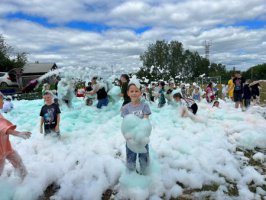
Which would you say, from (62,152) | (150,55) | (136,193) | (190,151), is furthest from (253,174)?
(150,55)

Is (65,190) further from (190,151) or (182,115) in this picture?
(182,115)

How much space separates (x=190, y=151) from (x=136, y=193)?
2.03m

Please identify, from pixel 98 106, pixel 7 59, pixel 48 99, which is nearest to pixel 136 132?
pixel 48 99

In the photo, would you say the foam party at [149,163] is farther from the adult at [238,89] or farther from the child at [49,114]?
the adult at [238,89]

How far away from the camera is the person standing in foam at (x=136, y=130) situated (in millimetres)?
4059

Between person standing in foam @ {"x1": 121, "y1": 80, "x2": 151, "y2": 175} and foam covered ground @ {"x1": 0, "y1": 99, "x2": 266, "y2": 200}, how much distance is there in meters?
0.24

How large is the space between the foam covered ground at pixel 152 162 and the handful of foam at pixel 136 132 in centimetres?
54

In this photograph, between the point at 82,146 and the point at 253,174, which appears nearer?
the point at 253,174

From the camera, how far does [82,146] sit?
6121 millimetres

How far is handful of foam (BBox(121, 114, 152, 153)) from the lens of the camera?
4.04 m

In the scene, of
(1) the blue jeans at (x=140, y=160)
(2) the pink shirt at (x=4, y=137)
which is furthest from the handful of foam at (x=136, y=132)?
(2) the pink shirt at (x=4, y=137)

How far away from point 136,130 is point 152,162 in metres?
1.00

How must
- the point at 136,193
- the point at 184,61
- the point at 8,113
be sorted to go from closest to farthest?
the point at 136,193, the point at 8,113, the point at 184,61

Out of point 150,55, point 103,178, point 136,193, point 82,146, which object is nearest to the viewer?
point 136,193
